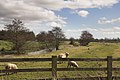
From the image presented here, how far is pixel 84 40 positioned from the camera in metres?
130

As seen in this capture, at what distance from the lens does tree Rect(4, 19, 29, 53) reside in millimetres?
73688

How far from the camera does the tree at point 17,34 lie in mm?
73688

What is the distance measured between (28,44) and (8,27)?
7951mm

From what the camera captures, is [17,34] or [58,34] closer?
[17,34]

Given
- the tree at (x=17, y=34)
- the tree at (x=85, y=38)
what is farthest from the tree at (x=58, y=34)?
the tree at (x=17, y=34)

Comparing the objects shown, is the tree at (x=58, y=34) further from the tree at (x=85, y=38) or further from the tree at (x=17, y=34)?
the tree at (x=17, y=34)

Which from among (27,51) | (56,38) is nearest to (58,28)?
(56,38)

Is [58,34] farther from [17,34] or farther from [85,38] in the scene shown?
[17,34]

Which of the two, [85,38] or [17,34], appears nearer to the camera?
[17,34]

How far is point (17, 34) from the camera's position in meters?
74.4

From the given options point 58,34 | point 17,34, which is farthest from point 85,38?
point 17,34

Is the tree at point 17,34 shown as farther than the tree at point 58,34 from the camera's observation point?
No

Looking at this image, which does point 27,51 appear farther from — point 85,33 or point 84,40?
point 85,33

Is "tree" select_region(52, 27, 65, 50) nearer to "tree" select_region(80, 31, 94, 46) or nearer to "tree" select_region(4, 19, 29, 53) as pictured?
"tree" select_region(80, 31, 94, 46)
